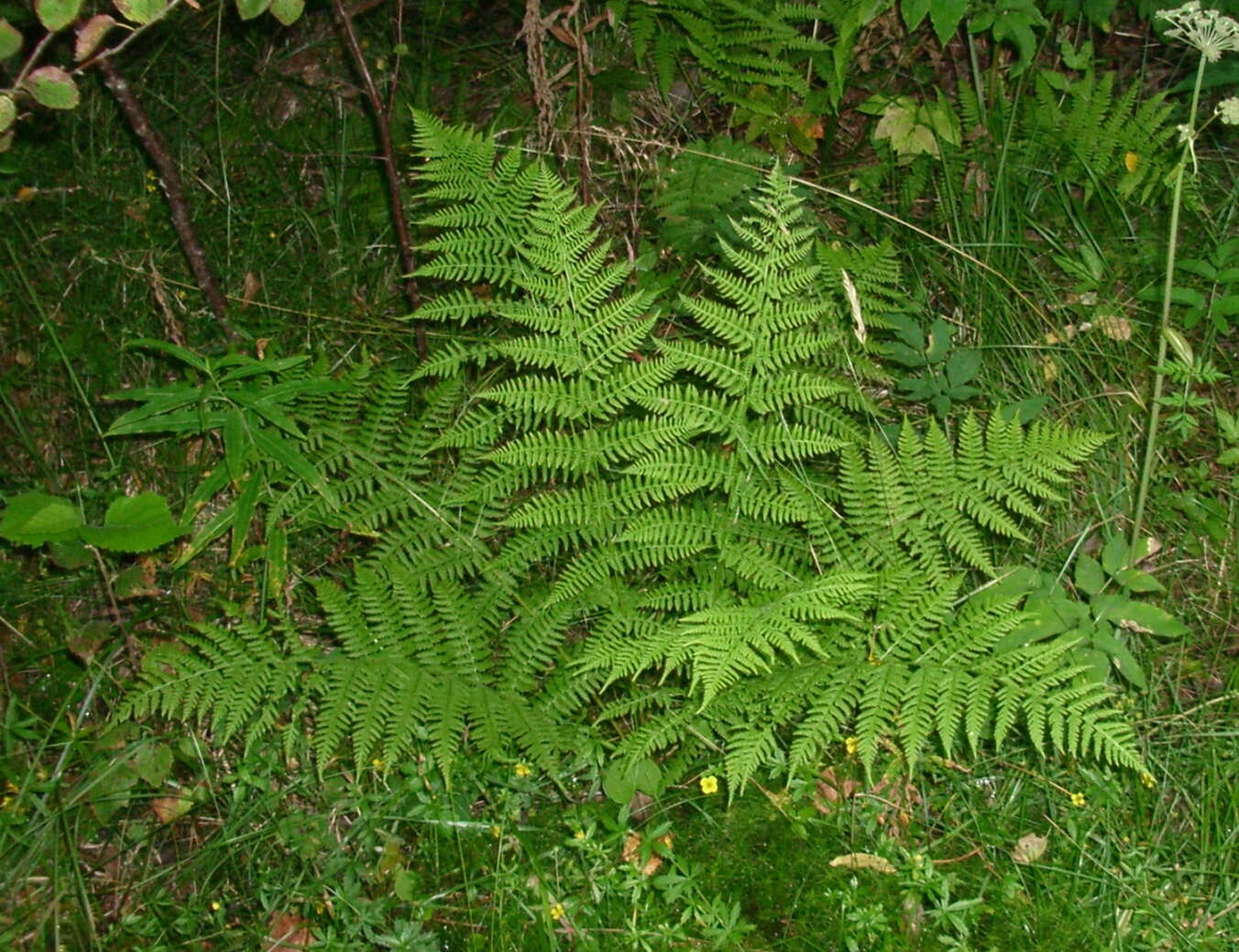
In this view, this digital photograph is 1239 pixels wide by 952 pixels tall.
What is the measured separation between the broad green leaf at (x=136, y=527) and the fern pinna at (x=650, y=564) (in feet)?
1.21

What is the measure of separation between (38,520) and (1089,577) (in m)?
2.99

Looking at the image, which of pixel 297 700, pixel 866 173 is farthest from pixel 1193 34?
pixel 297 700

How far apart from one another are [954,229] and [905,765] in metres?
1.80

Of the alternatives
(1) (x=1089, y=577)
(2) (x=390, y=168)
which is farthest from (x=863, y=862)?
(2) (x=390, y=168)

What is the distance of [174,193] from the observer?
347 centimetres

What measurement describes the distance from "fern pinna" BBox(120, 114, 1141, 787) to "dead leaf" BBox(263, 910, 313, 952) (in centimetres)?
46

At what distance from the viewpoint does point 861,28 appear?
13.0ft

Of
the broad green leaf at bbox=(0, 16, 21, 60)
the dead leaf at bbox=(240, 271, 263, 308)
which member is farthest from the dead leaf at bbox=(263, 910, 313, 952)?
the broad green leaf at bbox=(0, 16, 21, 60)

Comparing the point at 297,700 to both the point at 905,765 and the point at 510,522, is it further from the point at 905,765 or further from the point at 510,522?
the point at 905,765

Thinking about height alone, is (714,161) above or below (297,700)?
above

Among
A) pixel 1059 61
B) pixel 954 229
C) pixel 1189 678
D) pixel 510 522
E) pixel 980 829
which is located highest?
pixel 1059 61

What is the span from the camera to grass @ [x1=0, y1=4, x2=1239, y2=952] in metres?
2.80

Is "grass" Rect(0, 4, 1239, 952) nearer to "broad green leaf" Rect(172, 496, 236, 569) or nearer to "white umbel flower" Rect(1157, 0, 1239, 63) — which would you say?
"broad green leaf" Rect(172, 496, 236, 569)

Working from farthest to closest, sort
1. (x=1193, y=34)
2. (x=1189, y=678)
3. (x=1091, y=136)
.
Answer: (x=1091, y=136), (x=1189, y=678), (x=1193, y=34)
